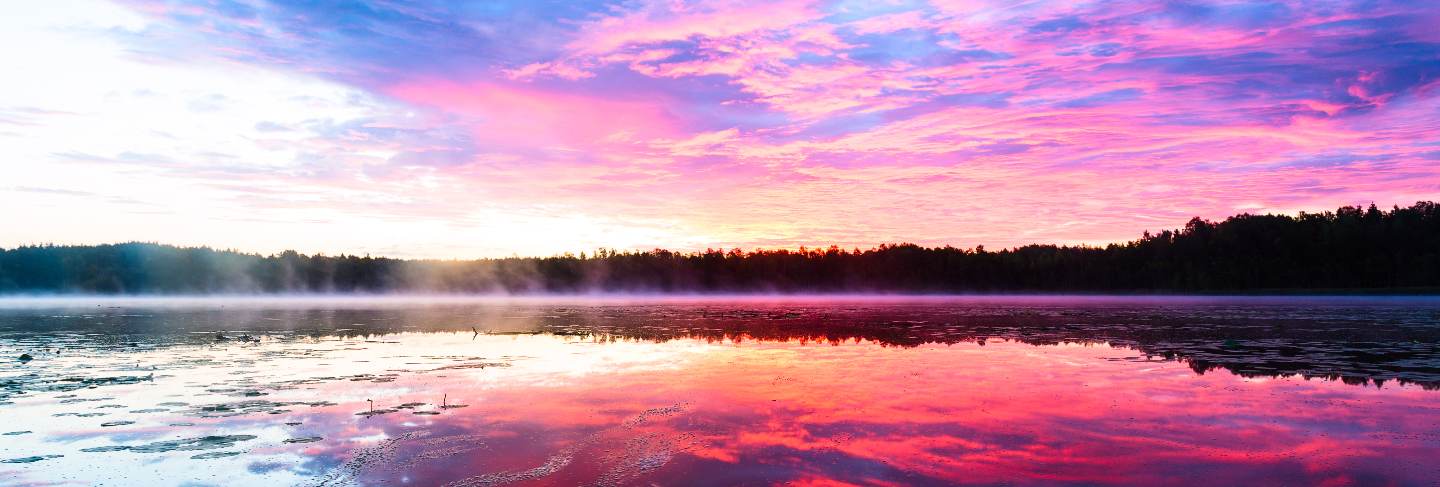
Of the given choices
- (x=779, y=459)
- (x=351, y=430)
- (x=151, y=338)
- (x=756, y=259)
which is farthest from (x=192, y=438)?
(x=756, y=259)

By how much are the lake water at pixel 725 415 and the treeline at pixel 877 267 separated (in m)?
104

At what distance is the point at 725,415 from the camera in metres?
11.5

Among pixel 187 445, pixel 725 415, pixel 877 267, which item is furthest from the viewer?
pixel 877 267

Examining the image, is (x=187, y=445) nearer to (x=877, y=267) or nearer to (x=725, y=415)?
(x=725, y=415)

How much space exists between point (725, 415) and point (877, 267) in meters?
143

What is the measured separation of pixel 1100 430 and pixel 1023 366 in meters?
7.21

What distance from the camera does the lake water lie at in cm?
821

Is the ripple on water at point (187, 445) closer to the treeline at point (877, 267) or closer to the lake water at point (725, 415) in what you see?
the lake water at point (725, 415)

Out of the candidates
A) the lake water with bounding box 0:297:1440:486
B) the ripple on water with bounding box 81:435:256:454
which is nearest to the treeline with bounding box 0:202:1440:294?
the lake water with bounding box 0:297:1440:486

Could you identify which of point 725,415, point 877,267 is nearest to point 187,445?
point 725,415

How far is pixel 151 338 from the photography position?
25250 millimetres

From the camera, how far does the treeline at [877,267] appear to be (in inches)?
4208

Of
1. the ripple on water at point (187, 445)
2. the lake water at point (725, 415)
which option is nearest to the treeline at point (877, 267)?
the lake water at point (725, 415)

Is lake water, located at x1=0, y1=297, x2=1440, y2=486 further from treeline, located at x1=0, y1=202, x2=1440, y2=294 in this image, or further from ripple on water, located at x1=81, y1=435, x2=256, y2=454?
treeline, located at x1=0, y1=202, x2=1440, y2=294
